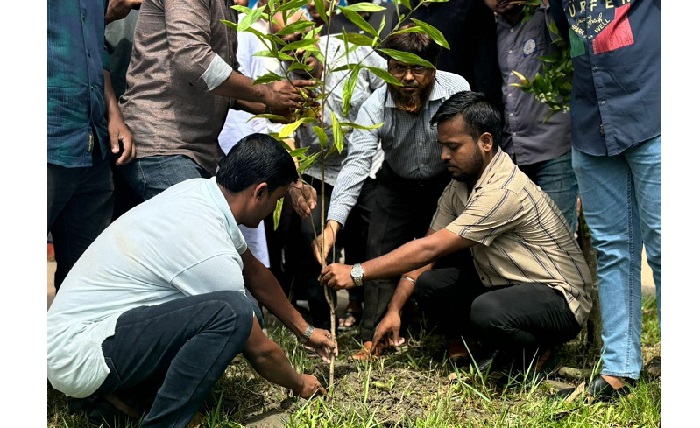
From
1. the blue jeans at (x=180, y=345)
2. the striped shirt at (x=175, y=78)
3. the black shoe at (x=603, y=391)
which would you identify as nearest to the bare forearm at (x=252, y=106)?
the striped shirt at (x=175, y=78)

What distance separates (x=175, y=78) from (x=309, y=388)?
156 cm

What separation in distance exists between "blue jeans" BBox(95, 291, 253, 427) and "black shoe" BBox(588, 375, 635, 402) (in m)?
1.59

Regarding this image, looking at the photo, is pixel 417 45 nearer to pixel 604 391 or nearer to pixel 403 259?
pixel 403 259

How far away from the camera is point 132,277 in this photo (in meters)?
3.27

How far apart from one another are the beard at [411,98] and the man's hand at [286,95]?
30.4 inches

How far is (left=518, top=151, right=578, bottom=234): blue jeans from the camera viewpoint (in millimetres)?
4535

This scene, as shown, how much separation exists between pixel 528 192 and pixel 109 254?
194 cm

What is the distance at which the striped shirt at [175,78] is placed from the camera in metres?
3.84

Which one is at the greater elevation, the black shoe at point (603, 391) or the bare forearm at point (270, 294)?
the bare forearm at point (270, 294)

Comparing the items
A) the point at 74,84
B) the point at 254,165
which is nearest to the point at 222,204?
the point at 254,165

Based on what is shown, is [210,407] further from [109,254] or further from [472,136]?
[472,136]

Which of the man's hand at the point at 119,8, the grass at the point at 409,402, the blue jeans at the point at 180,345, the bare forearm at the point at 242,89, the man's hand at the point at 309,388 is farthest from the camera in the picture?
the man's hand at the point at 119,8

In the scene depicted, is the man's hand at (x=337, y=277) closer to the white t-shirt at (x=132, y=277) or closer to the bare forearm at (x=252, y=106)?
the white t-shirt at (x=132, y=277)

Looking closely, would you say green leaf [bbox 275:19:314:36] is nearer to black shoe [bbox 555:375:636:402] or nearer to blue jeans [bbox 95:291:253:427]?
blue jeans [bbox 95:291:253:427]
